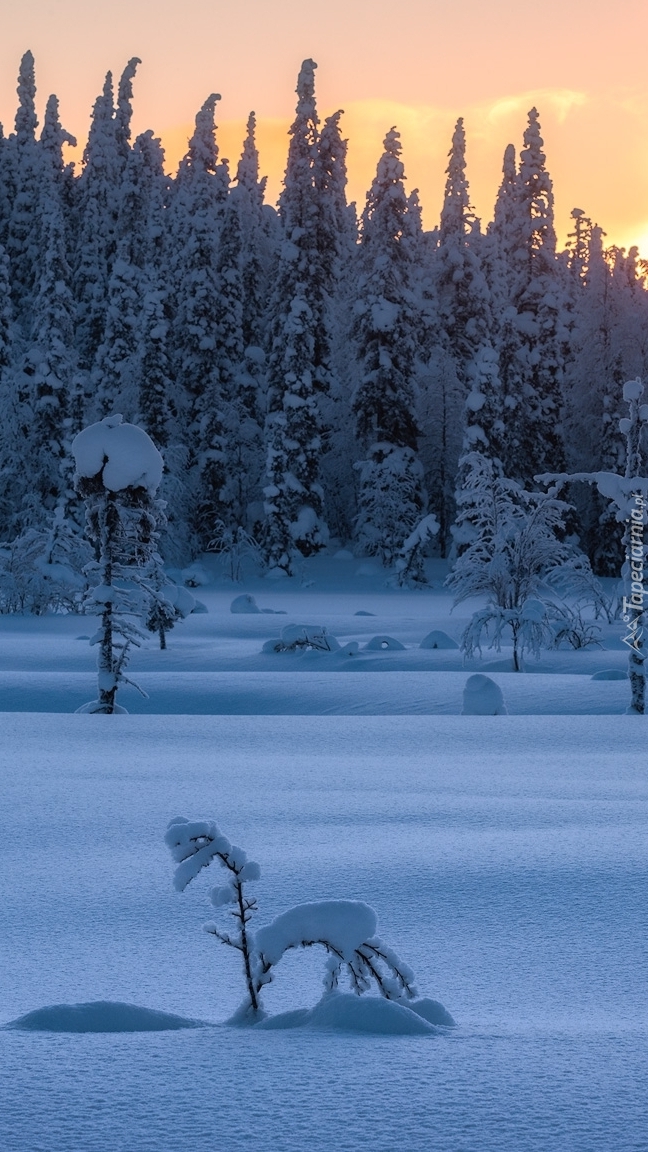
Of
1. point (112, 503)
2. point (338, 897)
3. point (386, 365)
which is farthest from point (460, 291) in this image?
point (338, 897)

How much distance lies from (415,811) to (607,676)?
9.66 meters

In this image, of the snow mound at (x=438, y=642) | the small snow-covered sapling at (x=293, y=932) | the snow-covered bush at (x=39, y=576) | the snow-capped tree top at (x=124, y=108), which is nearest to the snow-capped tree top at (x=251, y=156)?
the snow-capped tree top at (x=124, y=108)

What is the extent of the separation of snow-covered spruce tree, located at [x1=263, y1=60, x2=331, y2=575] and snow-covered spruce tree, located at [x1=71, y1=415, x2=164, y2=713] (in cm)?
2504

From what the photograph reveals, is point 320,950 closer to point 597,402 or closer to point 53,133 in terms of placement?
point 597,402

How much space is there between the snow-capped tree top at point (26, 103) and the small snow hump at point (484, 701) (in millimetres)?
51575

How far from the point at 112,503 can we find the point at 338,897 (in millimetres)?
10093

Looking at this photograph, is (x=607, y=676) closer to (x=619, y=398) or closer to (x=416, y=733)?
(x=416, y=733)

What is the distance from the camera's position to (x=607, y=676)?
16.5 metres

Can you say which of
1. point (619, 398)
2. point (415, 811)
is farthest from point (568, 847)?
point (619, 398)

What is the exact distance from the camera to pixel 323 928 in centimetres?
363

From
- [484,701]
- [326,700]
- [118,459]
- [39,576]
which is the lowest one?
[326,700]

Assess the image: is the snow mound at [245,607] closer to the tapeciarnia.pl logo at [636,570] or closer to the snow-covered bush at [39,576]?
the snow-covered bush at [39,576]

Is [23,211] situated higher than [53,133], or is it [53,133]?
[53,133]

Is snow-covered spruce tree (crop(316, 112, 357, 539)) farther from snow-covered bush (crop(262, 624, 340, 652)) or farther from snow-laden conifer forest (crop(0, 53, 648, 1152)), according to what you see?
snow-covered bush (crop(262, 624, 340, 652))
